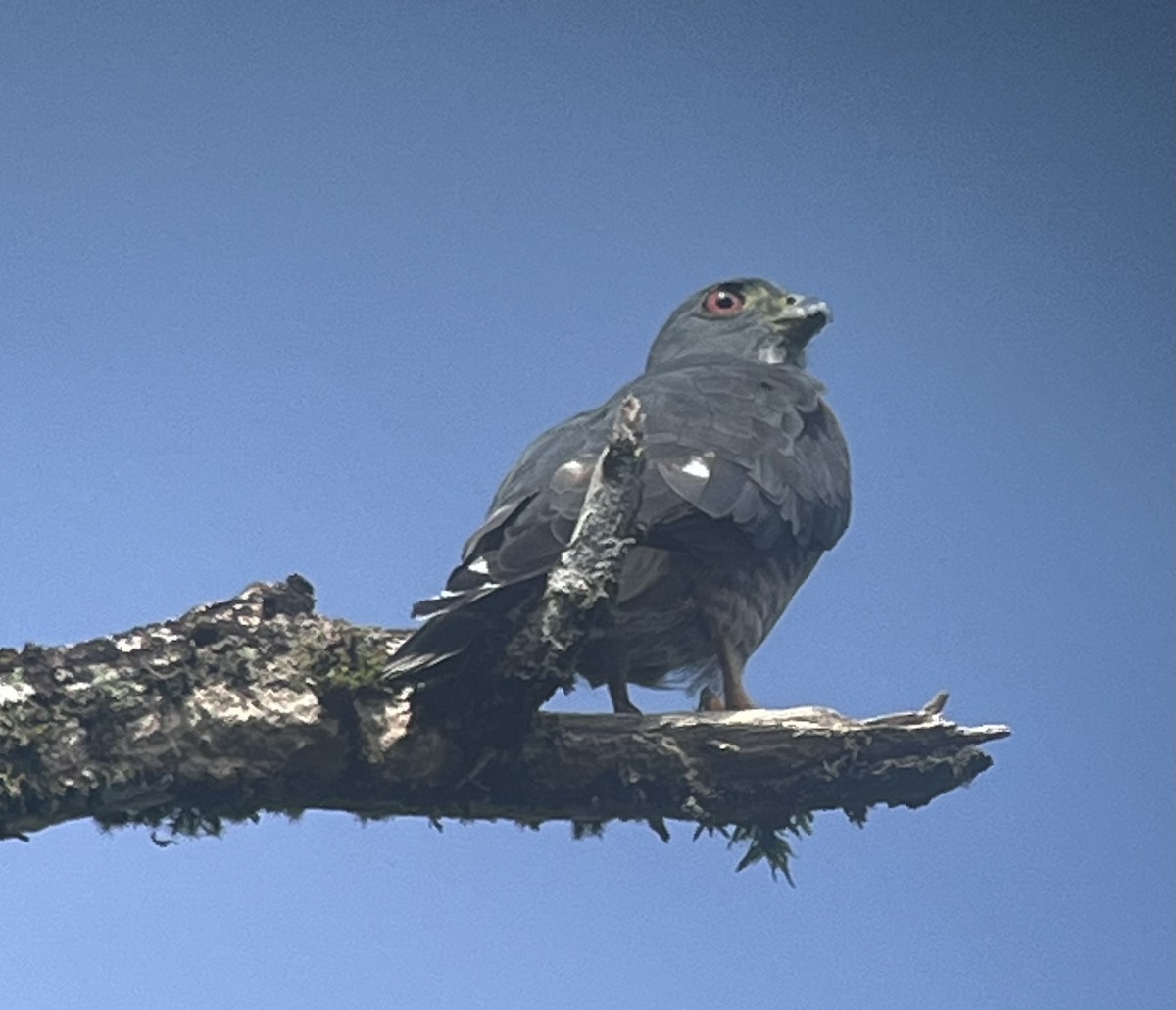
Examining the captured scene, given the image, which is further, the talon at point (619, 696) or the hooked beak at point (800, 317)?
the hooked beak at point (800, 317)

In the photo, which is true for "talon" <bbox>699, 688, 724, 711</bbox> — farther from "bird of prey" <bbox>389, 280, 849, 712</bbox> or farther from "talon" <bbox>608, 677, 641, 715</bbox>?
"talon" <bbox>608, 677, 641, 715</bbox>

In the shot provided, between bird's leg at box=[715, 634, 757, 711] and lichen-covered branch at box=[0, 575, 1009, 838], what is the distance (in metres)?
0.45

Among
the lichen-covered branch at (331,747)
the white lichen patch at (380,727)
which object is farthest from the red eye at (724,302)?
the white lichen patch at (380,727)

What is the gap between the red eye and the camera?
20.5 feet

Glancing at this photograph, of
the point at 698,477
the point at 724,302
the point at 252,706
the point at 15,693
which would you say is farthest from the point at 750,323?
the point at 15,693

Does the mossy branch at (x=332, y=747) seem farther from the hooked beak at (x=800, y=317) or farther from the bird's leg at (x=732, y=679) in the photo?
the hooked beak at (x=800, y=317)

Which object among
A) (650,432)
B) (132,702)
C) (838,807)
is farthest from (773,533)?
(132,702)

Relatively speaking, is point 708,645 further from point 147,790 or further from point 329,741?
point 147,790

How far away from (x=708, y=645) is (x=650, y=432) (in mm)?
718

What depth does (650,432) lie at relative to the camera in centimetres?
445

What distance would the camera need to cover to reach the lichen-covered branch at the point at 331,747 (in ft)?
13.0

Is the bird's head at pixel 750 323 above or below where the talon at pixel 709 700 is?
above

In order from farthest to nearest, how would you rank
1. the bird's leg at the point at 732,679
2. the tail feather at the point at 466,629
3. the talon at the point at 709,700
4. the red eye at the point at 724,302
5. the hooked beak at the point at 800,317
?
the red eye at the point at 724,302
the hooked beak at the point at 800,317
the talon at the point at 709,700
the bird's leg at the point at 732,679
the tail feather at the point at 466,629

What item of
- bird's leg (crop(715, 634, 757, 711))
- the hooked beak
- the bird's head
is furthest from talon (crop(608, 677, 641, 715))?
the hooked beak
